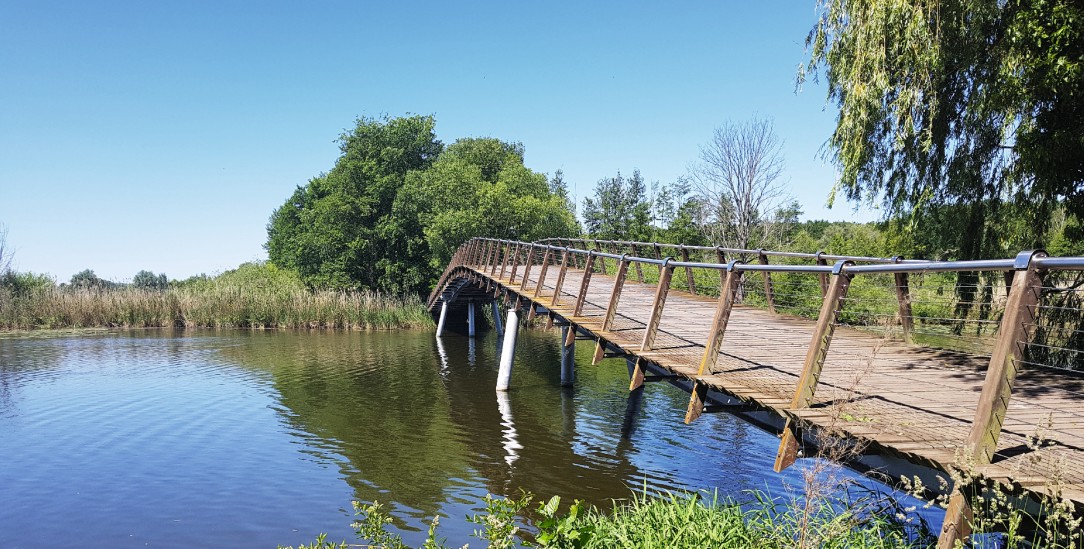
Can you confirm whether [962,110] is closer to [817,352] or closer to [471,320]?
[817,352]

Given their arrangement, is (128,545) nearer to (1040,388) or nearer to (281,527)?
(281,527)

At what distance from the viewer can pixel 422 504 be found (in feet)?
30.1

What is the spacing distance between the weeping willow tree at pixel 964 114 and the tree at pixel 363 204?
31.8m

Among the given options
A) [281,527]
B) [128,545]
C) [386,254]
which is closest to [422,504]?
[281,527]

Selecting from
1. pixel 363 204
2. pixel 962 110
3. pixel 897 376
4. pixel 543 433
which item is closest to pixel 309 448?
pixel 543 433

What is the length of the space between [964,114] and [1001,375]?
1002 centimetres

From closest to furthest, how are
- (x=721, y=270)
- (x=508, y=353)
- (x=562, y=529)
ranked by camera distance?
(x=562, y=529) < (x=721, y=270) < (x=508, y=353)

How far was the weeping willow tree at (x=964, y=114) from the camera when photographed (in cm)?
876

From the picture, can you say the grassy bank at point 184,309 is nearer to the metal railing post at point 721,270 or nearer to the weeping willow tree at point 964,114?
the metal railing post at point 721,270

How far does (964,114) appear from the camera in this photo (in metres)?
11.6

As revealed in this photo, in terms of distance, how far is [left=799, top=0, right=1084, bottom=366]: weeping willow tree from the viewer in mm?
8758

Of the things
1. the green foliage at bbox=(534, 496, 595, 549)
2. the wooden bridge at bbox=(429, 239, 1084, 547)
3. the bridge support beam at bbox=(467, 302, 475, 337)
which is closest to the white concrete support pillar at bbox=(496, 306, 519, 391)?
the wooden bridge at bbox=(429, 239, 1084, 547)

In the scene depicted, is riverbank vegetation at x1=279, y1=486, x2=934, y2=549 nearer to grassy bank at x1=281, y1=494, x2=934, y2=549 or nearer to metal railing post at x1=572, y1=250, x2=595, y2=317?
grassy bank at x1=281, y1=494, x2=934, y2=549

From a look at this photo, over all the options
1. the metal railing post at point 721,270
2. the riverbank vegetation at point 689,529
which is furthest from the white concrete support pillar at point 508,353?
the riverbank vegetation at point 689,529
